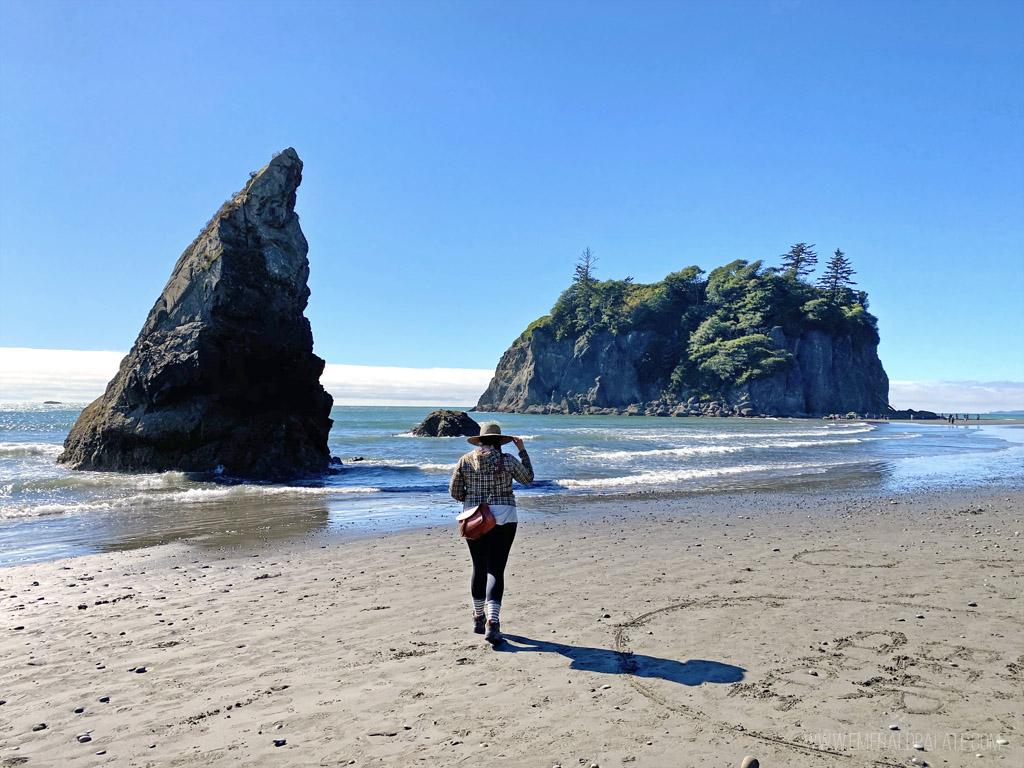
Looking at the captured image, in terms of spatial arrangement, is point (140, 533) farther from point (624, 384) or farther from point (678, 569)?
point (624, 384)

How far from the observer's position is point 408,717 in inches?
166

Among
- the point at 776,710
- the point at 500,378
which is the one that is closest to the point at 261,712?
the point at 776,710

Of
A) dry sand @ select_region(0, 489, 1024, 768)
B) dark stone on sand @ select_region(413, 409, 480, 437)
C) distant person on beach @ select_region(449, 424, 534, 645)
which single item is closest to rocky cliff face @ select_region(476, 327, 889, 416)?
dark stone on sand @ select_region(413, 409, 480, 437)

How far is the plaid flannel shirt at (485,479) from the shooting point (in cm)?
611

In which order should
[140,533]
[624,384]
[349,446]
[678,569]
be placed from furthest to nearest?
[624,384]
[349,446]
[140,533]
[678,569]

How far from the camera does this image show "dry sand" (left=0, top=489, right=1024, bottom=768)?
3873 millimetres

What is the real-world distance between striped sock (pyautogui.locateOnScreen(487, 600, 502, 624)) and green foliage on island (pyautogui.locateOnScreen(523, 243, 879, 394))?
104696 mm

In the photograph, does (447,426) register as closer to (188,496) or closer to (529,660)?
(188,496)

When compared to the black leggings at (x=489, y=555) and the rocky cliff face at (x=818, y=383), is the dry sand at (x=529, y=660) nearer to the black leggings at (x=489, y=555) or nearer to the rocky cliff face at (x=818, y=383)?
the black leggings at (x=489, y=555)

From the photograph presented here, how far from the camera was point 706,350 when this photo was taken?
11038 cm

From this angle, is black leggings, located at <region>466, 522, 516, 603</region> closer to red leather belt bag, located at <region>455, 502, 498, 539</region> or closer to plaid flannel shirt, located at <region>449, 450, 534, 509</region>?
red leather belt bag, located at <region>455, 502, 498, 539</region>

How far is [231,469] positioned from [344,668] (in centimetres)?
1713

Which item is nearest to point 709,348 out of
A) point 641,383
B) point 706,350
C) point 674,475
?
point 706,350

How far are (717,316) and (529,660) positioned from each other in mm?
116777
